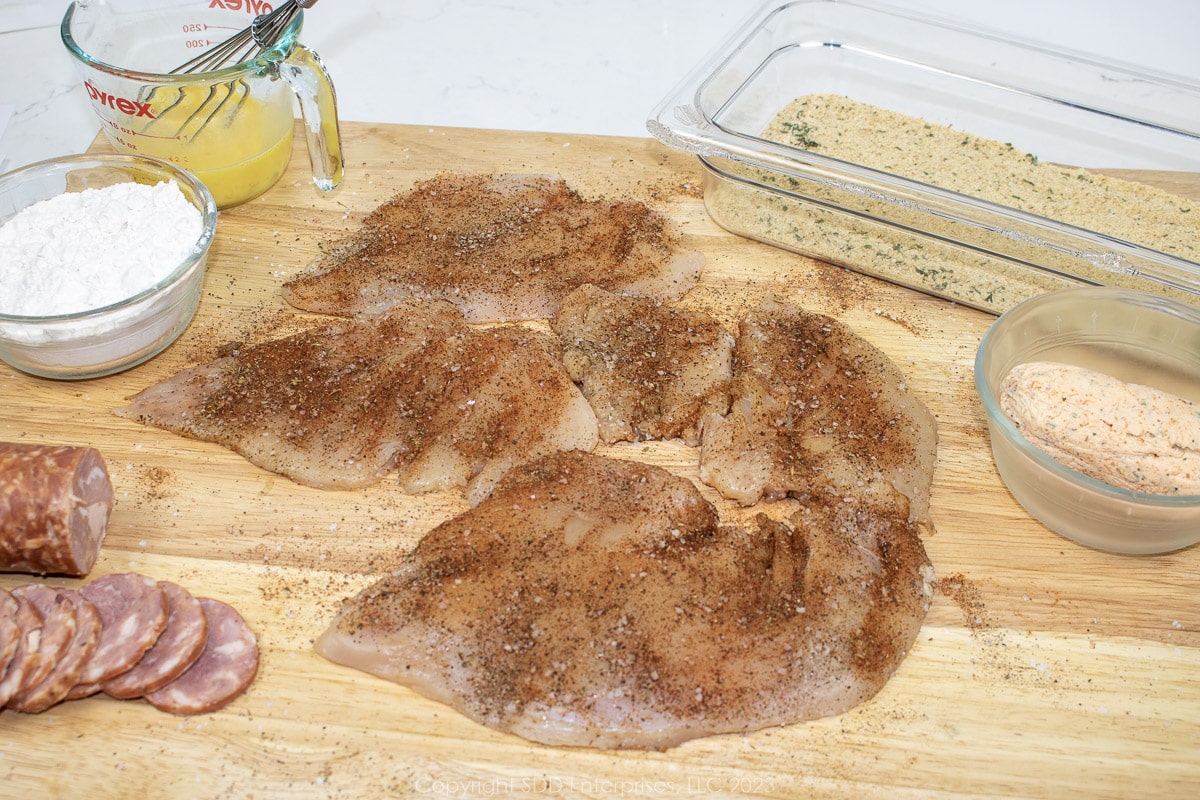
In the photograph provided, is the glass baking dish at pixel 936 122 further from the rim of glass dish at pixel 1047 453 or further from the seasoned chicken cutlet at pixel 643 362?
the seasoned chicken cutlet at pixel 643 362

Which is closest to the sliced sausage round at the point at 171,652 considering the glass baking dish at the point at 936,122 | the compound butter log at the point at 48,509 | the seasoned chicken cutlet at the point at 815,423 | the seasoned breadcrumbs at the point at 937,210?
the compound butter log at the point at 48,509

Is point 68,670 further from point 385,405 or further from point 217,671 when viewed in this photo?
point 385,405

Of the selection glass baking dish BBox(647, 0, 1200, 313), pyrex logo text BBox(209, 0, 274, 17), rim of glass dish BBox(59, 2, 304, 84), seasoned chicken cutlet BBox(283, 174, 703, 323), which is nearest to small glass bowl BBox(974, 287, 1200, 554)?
glass baking dish BBox(647, 0, 1200, 313)

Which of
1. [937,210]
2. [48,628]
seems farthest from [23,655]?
[937,210]

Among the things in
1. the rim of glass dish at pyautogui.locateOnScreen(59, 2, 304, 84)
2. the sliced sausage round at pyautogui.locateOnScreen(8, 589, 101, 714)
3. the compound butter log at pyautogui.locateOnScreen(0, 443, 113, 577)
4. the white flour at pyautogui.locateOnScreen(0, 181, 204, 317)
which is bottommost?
the sliced sausage round at pyautogui.locateOnScreen(8, 589, 101, 714)

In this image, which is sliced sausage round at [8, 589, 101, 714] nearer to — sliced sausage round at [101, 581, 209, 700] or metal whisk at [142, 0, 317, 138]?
sliced sausage round at [101, 581, 209, 700]

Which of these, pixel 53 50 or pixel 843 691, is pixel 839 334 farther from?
pixel 53 50

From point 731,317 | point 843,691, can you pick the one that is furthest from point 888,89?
point 843,691
